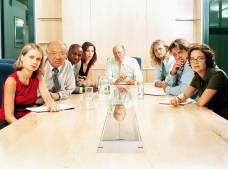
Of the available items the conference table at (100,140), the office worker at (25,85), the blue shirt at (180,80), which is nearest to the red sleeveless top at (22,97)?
the office worker at (25,85)

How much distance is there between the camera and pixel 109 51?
5.82m

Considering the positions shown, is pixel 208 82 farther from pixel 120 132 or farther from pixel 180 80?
pixel 120 132

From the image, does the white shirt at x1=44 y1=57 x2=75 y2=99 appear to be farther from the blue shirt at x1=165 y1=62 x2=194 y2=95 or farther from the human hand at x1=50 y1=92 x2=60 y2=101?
the blue shirt at x1=165 y1=62 x2=194 y2=95

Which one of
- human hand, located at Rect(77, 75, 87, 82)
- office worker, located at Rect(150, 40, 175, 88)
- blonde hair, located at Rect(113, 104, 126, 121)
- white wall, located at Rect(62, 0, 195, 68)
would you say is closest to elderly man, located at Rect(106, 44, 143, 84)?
office worker, located at Rect(150, 40, 175, 88)

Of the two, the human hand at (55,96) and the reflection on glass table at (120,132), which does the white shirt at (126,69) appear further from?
the reflection on glass table at (120,132)

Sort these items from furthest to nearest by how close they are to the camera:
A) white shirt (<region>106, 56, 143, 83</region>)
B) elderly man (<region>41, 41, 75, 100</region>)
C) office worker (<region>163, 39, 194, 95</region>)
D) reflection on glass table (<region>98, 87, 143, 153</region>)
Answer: white shirt (<region>106, 56, 143, 83</region>) → office worker (<region>163, 39, 194, 95</region>) → elderly man (<region>41, 41, 75, 100</region>) → reflection on glass table (<region>98, 87, 143, 153</region>)

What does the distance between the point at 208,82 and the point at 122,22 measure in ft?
11.5

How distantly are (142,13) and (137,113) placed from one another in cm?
390

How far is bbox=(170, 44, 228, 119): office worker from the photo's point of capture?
239 centimetres

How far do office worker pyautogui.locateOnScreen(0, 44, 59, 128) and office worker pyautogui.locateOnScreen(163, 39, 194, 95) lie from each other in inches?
46.3

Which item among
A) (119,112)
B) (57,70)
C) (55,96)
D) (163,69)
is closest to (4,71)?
(55,96)

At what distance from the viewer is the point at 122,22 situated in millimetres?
5789

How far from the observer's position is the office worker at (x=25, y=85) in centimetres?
238

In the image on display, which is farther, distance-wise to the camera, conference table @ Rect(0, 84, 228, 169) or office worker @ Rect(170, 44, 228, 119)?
office worker @ Rect(170, 44, 228, 119)
